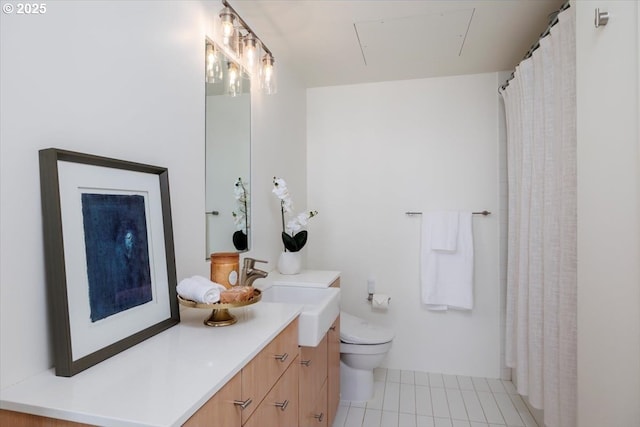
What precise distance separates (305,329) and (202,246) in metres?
0.57

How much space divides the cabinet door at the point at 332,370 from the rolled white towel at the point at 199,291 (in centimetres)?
91

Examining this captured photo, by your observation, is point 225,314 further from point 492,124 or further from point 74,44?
point 492,124

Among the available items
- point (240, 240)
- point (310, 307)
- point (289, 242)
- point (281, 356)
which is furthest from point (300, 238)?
point (281, 356)

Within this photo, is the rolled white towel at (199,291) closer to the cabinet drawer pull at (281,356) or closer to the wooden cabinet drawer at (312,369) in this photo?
the cabinet drawer pull at (281,356)

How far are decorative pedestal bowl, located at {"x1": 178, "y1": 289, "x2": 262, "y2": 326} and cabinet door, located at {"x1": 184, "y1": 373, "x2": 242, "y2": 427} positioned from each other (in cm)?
25

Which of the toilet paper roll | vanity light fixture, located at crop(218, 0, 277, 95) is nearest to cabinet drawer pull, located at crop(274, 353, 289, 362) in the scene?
vanity light fixture, located at crop(218, 0, 277, 95)

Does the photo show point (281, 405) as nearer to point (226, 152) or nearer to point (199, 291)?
point (199, 291)

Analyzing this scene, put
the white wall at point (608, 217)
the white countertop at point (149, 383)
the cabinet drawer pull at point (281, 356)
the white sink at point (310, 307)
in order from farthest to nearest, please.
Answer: the white sink at point (310, 307) < the cabinet drawer pull at point (281, 356) < the white wall at point (608, 217) < the white countertop at point (149, 383)

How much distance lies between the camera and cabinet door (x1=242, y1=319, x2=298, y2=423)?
93cm

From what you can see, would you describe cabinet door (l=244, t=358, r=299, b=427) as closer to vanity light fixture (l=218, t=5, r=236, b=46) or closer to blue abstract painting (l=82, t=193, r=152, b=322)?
blue abstract painting (l=82, t=193, r=152, b=322)

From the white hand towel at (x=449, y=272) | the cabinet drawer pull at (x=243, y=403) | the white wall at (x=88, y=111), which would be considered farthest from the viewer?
the white hand towel at (x=449, y=272)

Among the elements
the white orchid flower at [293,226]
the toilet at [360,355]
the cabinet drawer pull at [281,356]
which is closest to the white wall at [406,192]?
the toilet at [360,355]

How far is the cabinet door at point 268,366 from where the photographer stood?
0.93 m

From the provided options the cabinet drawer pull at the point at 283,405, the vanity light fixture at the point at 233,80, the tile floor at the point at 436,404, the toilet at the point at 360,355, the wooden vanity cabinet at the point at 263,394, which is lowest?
the tile floor at the point at 436,404
